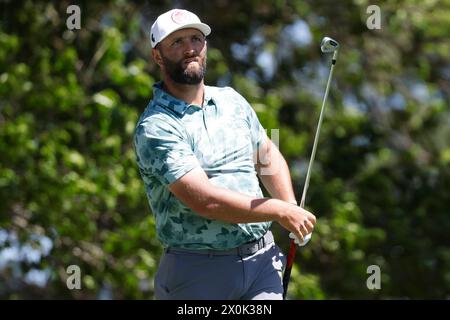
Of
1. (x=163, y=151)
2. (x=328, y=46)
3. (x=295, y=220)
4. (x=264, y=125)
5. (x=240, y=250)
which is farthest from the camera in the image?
(x=264, y=125)

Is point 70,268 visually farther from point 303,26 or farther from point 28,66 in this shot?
point 303,26

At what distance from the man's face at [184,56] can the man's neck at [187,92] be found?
0.09ft

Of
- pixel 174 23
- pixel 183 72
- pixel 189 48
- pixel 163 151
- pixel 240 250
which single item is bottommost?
pixel 240 250

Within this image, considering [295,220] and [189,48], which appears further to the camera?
[189,48]

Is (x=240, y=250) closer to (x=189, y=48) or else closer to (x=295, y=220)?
(x=295, y=220)

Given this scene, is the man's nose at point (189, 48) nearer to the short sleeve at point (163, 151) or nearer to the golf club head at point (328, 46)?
the short sleeve at point (163, 151)

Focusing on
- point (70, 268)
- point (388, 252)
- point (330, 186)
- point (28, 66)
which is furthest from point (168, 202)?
point (388, 252)

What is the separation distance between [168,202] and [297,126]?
962cm

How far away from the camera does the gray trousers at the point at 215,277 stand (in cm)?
539

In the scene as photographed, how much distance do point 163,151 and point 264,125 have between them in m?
6.26

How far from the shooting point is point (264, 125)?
11531 mm

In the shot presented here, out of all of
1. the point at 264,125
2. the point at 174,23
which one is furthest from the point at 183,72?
the point at 264,125

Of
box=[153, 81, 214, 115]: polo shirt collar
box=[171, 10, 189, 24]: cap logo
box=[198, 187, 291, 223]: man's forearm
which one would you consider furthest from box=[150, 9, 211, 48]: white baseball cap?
box=[198, 187, 291, 223]: man's forearm
